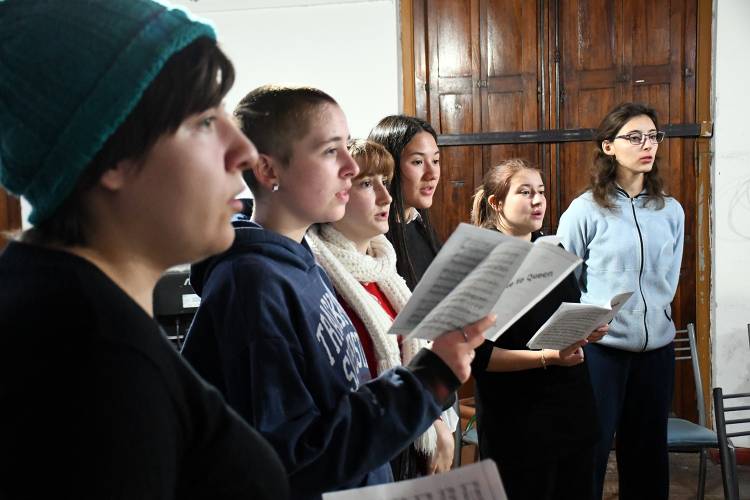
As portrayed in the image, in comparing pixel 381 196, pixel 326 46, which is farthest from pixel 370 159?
pixel 326 46

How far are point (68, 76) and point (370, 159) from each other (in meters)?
1.14

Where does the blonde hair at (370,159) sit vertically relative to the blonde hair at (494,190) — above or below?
above

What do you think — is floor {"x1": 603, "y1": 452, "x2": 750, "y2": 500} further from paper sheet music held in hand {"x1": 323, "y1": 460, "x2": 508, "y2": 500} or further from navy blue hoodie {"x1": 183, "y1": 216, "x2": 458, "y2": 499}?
navy blue hoodie {"x1": 183, "y1": 216, "x2": 458, "y2": 499}

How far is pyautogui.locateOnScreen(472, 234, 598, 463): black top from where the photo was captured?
6.54ft

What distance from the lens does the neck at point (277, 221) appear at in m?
1.19

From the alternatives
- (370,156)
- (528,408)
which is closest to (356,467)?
(370,156)

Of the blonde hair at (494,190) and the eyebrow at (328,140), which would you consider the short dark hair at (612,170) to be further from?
the eyebrow at (328,140)

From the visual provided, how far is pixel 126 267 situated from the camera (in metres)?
0.61

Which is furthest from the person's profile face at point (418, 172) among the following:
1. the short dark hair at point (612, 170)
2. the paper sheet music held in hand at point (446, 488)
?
the paper sheet music held in hand at point (446, 488)

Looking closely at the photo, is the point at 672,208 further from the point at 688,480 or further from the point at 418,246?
the point at 688,480

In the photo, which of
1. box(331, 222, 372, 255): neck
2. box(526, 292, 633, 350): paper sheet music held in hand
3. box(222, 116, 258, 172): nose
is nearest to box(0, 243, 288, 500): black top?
box(222, 116, 258, 172): nose

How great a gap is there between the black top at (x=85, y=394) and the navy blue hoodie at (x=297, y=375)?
0.40 metres

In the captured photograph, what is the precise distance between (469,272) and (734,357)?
3309 millimetres

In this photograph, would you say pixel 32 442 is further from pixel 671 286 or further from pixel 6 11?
pixel 671 286
